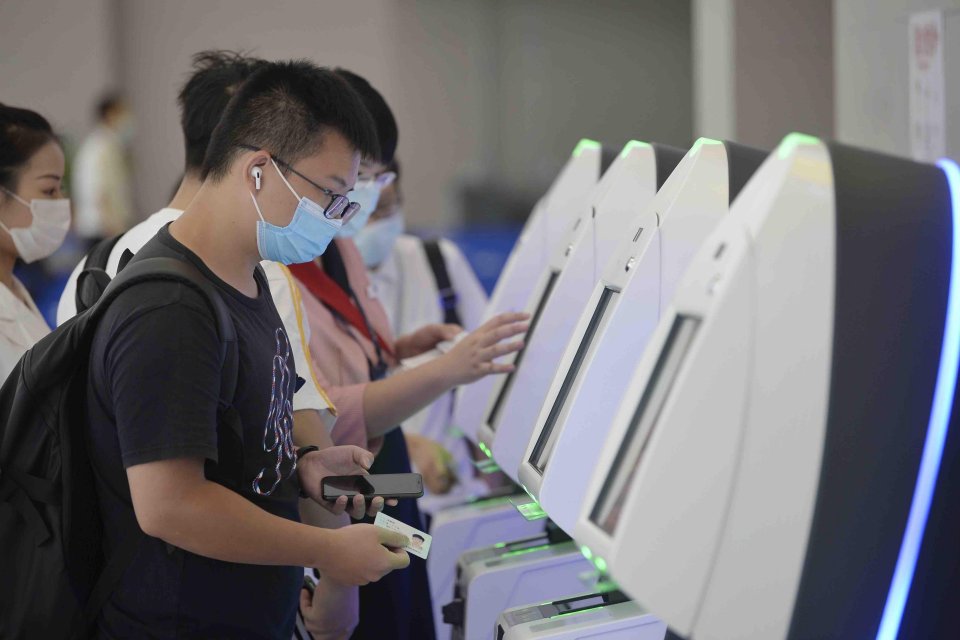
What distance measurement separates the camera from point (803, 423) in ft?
3.58

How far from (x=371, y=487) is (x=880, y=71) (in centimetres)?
263

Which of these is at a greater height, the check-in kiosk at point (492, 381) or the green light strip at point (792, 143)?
the green light strip at point (792, 143)

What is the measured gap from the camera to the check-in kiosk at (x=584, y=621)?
1.43 m

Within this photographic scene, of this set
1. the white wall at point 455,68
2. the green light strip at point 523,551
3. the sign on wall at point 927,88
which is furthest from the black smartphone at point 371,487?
the white wall at point 455,68

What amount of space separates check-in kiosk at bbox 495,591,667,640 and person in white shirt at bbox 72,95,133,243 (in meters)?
7.18

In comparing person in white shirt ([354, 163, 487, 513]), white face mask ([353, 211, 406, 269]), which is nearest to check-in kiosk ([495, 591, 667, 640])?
person in white shirt ([354, 163, 487, 513])

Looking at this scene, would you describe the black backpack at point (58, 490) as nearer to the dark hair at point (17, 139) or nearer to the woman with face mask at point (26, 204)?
the woman with face mask at point (26, 204)

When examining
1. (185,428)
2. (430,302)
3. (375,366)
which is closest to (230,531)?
(185,428)

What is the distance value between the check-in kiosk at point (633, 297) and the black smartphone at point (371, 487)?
7.2 inches

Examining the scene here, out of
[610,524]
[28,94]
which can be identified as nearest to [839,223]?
[610,524]

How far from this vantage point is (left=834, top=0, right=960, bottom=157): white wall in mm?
3094

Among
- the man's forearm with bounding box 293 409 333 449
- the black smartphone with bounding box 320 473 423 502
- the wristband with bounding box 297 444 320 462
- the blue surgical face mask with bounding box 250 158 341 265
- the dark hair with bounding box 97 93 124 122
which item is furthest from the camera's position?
the dark hair with bounding box 97 93 124 122

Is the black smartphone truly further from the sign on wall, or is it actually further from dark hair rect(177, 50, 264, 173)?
the sign on wall

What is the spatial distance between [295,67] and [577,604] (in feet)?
2.81
